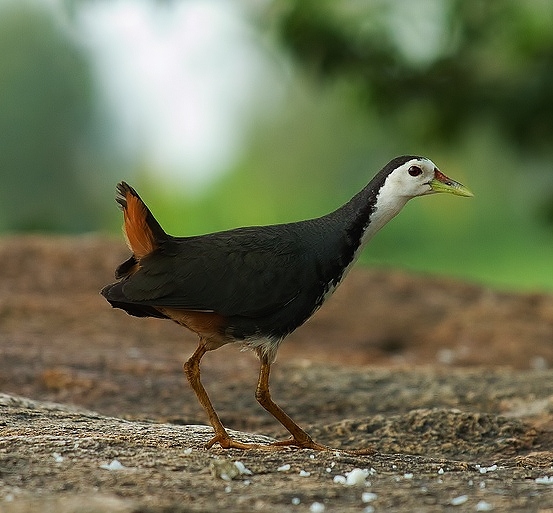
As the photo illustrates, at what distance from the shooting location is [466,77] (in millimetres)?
9297

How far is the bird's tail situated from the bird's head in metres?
0.84

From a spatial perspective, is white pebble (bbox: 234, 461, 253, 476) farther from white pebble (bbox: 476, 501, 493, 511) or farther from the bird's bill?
the bird's bill

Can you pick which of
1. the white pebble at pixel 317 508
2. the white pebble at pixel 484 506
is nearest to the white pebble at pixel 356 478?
the white pebble at pixel 317 508

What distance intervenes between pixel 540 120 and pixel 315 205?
9.21m

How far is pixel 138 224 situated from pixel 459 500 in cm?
134

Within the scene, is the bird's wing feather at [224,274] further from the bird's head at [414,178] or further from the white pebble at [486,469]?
the white pebble at [486,469]

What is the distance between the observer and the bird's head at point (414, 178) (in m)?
3.70

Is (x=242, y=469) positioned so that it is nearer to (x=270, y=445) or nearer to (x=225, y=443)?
(x=225, y=443)

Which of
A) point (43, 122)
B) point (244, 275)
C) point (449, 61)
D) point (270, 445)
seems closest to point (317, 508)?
point (270, 445)

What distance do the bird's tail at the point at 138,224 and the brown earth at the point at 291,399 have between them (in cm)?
62

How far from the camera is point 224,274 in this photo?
3451mm

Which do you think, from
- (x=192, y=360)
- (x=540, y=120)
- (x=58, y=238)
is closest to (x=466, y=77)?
(x=540, y=120)

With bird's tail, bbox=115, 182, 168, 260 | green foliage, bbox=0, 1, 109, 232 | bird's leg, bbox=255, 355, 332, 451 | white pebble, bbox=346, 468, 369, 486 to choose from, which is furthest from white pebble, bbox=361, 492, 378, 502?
green foliage, bbox=0, 1, 109, 232

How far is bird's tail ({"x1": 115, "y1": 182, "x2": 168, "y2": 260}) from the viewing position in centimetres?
333
